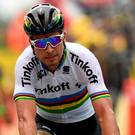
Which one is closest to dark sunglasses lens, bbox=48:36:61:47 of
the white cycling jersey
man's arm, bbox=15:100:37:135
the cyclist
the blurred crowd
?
the cyclist

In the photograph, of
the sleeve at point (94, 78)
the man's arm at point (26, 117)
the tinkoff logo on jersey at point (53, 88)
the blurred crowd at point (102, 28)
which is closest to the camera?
the man's arm at point (26, 117)

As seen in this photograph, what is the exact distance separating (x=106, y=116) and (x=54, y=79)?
70cm

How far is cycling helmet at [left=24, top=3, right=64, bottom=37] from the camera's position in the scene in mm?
5852

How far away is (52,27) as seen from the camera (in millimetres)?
5875

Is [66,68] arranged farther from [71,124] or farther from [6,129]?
[6,129]

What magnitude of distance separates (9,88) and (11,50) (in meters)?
2.72

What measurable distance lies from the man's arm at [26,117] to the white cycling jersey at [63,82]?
0.19ft

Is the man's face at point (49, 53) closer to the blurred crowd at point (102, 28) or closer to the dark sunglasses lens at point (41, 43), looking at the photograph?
the dark sunglasses lens at point (41, 43)

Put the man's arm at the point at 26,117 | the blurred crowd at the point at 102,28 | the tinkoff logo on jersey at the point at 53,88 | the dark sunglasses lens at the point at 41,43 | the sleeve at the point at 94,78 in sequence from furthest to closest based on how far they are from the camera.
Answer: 1. the blurred crowd at the point at 102,28
2. the tinkoff logo on jersey at the point at 53,88
3. the sleeve at the point at 94,78
4. the man's arm at the point at 26,117
5. the dark sunglasses lens at the point at 41,43

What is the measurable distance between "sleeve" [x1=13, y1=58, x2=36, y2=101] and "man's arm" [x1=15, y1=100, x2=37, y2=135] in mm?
54

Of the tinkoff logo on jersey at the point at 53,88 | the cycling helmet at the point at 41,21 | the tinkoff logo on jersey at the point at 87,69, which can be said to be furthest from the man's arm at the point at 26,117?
the cycling helmet at the point at 41,21

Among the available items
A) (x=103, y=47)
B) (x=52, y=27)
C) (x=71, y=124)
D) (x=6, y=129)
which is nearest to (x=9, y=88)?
(x=103, y=47)

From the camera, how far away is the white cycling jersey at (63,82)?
20.0ft

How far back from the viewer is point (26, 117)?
6.00 metres
